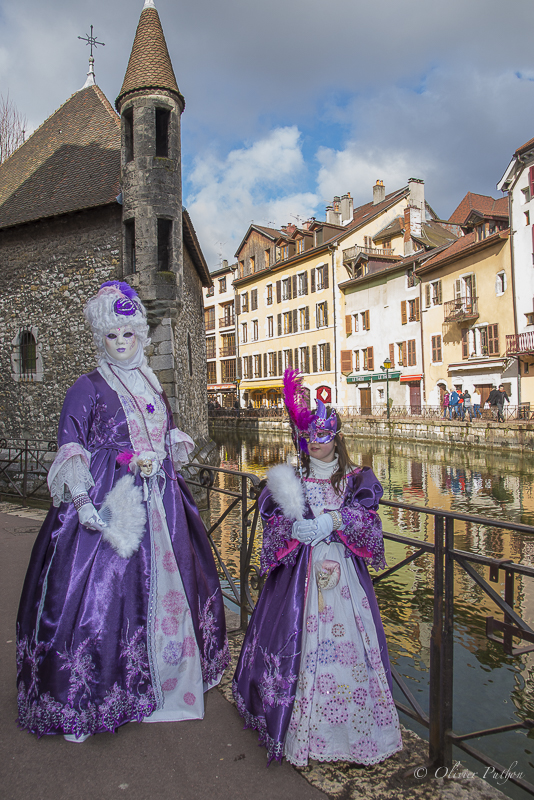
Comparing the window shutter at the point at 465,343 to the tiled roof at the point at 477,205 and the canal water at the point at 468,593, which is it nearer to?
the tiled roof at the point at 477,205

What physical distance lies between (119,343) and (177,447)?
594mm

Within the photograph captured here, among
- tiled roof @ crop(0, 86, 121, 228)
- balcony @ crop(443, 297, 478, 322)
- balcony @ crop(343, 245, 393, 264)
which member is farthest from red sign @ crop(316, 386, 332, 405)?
balcony @ crop(343, 245, 393, 264)

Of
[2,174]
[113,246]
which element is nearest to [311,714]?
[113,246]

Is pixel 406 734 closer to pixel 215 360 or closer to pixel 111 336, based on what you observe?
pixel 111 336

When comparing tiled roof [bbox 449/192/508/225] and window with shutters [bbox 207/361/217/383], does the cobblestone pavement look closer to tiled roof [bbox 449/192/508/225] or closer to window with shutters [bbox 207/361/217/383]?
tiled roof [bbox 449/192/508/225]

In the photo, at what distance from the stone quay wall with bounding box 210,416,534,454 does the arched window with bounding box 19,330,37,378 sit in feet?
48.1

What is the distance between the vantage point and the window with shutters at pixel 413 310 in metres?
29.5

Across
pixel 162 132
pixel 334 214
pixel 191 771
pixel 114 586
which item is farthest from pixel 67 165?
pixel 334 214

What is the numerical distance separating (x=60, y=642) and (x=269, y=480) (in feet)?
3.50

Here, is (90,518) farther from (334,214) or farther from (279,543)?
(334,214)

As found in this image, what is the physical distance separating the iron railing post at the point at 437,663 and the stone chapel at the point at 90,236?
31.8 feet

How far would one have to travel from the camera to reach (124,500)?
2.37m

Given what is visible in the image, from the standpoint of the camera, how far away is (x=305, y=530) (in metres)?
2.10

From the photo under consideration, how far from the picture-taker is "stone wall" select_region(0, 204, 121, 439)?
39.0 feet
